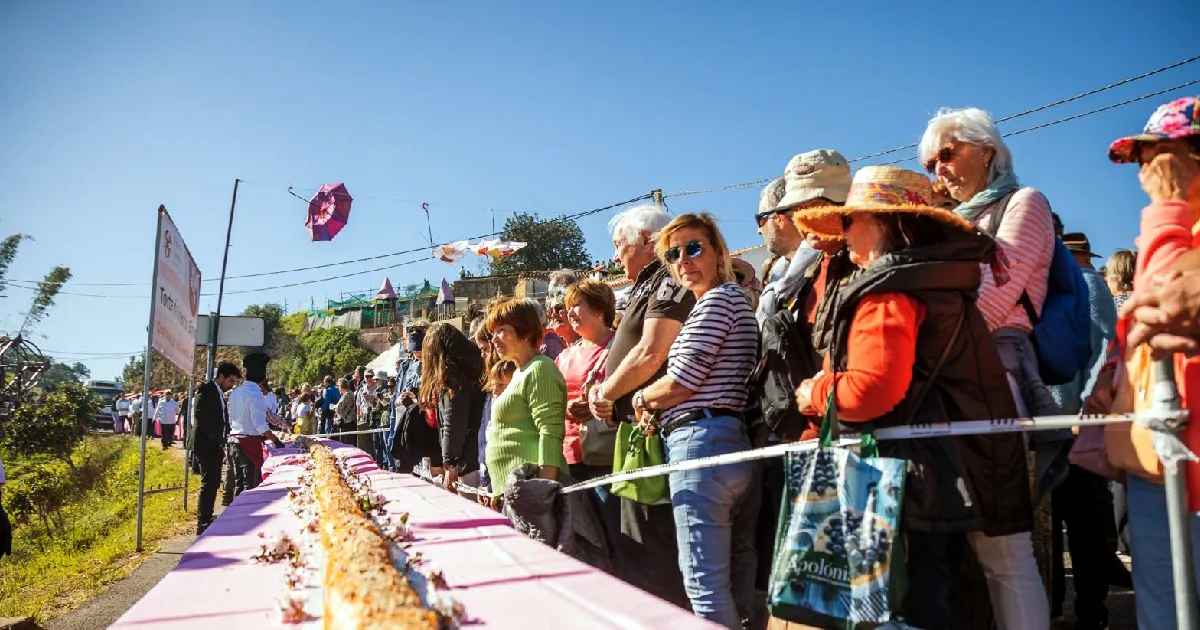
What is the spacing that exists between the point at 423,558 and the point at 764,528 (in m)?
1.58

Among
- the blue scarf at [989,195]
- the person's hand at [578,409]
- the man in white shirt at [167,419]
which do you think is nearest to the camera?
the blue scarf at [989,195]

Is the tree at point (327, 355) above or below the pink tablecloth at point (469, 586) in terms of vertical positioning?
above

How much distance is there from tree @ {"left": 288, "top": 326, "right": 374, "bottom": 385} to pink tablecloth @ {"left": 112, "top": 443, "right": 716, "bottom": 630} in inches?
2144

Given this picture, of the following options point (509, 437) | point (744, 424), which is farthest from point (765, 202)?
point (509, 437)

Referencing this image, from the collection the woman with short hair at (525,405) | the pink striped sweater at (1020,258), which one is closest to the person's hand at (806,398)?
the pink striped sweater at (1020,258)

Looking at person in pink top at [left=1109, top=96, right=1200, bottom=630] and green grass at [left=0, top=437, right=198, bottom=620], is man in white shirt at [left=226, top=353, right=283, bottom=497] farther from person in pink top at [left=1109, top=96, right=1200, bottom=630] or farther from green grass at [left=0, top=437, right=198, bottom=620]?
person in pink top at [left=1109, top=96, right=1200, bottom=630]

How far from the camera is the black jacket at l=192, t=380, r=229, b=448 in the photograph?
860cm

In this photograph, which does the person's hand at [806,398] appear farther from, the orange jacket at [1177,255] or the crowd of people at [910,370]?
the orange jacket at [1177,255]

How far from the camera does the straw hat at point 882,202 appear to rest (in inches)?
86.7

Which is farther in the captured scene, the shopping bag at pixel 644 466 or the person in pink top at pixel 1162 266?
the shopping bag at pixel 644 466

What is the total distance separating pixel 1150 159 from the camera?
2.00 m

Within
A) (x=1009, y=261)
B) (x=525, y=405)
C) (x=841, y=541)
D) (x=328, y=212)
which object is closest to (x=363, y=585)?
(x=841, y=541)

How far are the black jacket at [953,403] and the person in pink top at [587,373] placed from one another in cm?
195

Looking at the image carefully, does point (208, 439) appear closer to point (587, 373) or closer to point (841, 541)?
point (587, 373)
